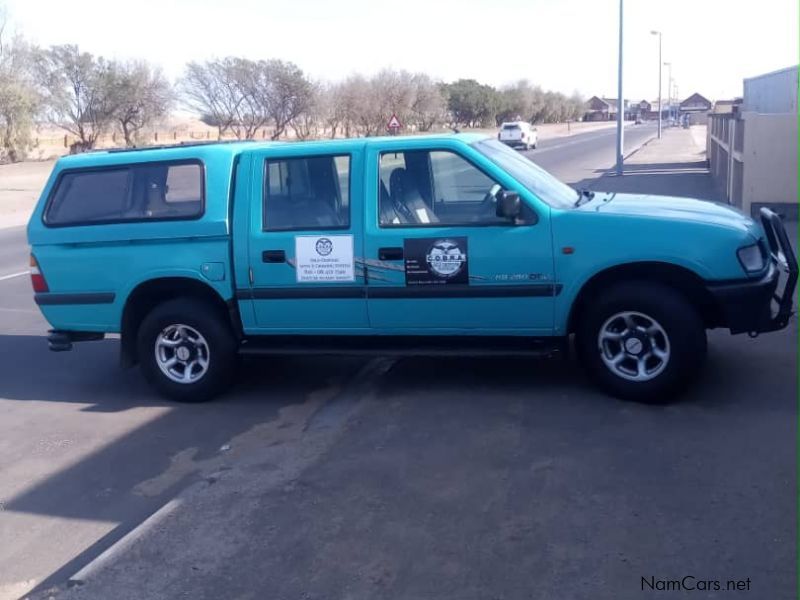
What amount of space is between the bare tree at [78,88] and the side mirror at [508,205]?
4998 centimetres

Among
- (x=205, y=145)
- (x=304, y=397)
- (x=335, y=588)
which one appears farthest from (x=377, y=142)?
(x=335, y=588)

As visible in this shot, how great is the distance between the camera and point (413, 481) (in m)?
5.32

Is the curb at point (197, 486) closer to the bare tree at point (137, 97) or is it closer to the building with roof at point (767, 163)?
the building with roof at point (767, 163)

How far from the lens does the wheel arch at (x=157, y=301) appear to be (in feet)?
23.3

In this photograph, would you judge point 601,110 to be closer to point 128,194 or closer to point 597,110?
point 597,110

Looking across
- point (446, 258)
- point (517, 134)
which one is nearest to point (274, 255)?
point (446, 258)

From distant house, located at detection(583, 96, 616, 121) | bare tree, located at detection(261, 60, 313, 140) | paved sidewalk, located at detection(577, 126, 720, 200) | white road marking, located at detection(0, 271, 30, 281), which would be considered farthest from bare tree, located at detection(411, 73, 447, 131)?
distant house, located at detection(583, 96, 616, 121)

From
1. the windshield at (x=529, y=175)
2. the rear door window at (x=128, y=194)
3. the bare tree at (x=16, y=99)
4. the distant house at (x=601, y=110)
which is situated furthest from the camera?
the distant house at (x=601, y=110)

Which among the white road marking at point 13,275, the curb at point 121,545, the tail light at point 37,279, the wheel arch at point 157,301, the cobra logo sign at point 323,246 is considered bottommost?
the curb at point 121,545

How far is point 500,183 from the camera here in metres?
6.55

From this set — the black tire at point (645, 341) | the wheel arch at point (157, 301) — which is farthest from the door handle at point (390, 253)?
the black tire at point (645, 341)

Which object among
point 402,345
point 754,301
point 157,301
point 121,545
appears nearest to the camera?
point 121,545

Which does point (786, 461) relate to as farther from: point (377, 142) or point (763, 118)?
point (763, 118)

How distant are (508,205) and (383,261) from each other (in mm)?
976
